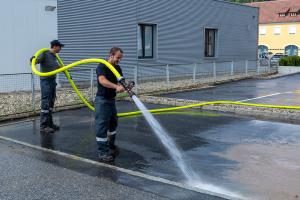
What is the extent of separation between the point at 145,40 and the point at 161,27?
118 cm

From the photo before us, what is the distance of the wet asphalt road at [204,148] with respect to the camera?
554cm

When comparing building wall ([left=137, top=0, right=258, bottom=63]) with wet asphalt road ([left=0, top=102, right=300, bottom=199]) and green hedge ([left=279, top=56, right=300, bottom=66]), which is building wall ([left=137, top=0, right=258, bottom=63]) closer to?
green hedge ([left=279, top=56, right=300, bottom=66])

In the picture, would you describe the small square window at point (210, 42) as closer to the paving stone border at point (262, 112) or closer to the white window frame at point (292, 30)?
the paving stone border at point (262, 112)

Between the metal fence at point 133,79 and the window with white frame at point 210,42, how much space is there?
7.62 ft

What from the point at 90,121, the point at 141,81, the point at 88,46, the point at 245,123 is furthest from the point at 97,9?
the point at 245,123

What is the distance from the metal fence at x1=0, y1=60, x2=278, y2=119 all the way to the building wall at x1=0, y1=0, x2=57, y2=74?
133 cm

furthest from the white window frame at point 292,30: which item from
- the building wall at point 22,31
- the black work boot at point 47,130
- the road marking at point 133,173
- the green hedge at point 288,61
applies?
the road marking at point 133,173

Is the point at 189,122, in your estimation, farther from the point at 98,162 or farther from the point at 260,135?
the point at 98,162

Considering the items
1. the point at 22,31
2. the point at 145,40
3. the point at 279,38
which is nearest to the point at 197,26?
the point at 145,40

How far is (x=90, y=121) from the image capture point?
10156 mm

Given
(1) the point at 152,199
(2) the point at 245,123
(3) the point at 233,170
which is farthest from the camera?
(2) the point at 245,123

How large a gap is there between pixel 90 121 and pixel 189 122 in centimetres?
237

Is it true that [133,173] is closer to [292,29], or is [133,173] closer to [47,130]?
[47,130]

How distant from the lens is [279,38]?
61.2 meters
